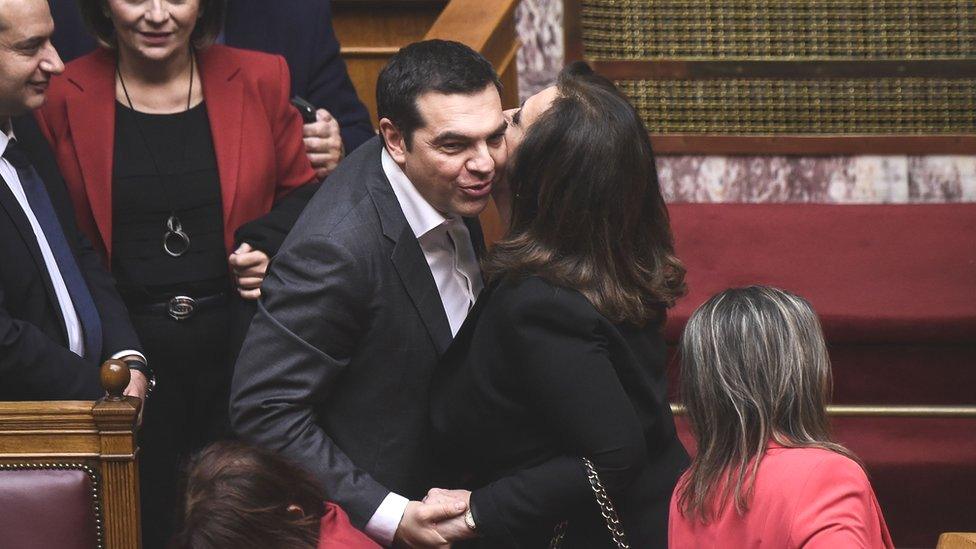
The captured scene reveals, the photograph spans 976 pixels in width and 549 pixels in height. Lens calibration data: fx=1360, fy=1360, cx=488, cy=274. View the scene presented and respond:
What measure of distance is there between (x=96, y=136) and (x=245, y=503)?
3.53 ft

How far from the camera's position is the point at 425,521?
217 centimetres

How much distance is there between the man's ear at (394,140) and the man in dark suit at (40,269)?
71 centimetres

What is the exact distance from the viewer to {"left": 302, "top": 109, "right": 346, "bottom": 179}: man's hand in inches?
116

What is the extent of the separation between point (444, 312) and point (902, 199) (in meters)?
3.04

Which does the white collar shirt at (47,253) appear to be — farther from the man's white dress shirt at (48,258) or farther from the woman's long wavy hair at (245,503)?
the woman's long wavy hair at (245,503)

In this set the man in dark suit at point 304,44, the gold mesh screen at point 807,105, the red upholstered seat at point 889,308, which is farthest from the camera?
the gold mesh screen at point 807,105

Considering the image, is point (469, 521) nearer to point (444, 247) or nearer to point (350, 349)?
point (350, 349)

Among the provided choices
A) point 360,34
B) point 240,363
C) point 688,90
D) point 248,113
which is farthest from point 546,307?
point 688,90

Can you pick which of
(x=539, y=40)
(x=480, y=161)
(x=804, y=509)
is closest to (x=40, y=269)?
(x=480, y=161)

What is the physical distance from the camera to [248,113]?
283cm

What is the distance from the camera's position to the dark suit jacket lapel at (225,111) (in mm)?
2758

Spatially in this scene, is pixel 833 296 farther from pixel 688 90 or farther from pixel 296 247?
pixel 296 247

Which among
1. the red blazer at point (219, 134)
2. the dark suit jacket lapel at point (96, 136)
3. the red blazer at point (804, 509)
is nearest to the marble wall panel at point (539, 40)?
the red blazer at point (219, 134)

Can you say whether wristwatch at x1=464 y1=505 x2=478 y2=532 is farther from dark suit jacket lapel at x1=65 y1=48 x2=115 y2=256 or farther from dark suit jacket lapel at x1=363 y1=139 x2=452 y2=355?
dark suit jacket lapel at x1=65 y1=48 x2=115 y2=256
